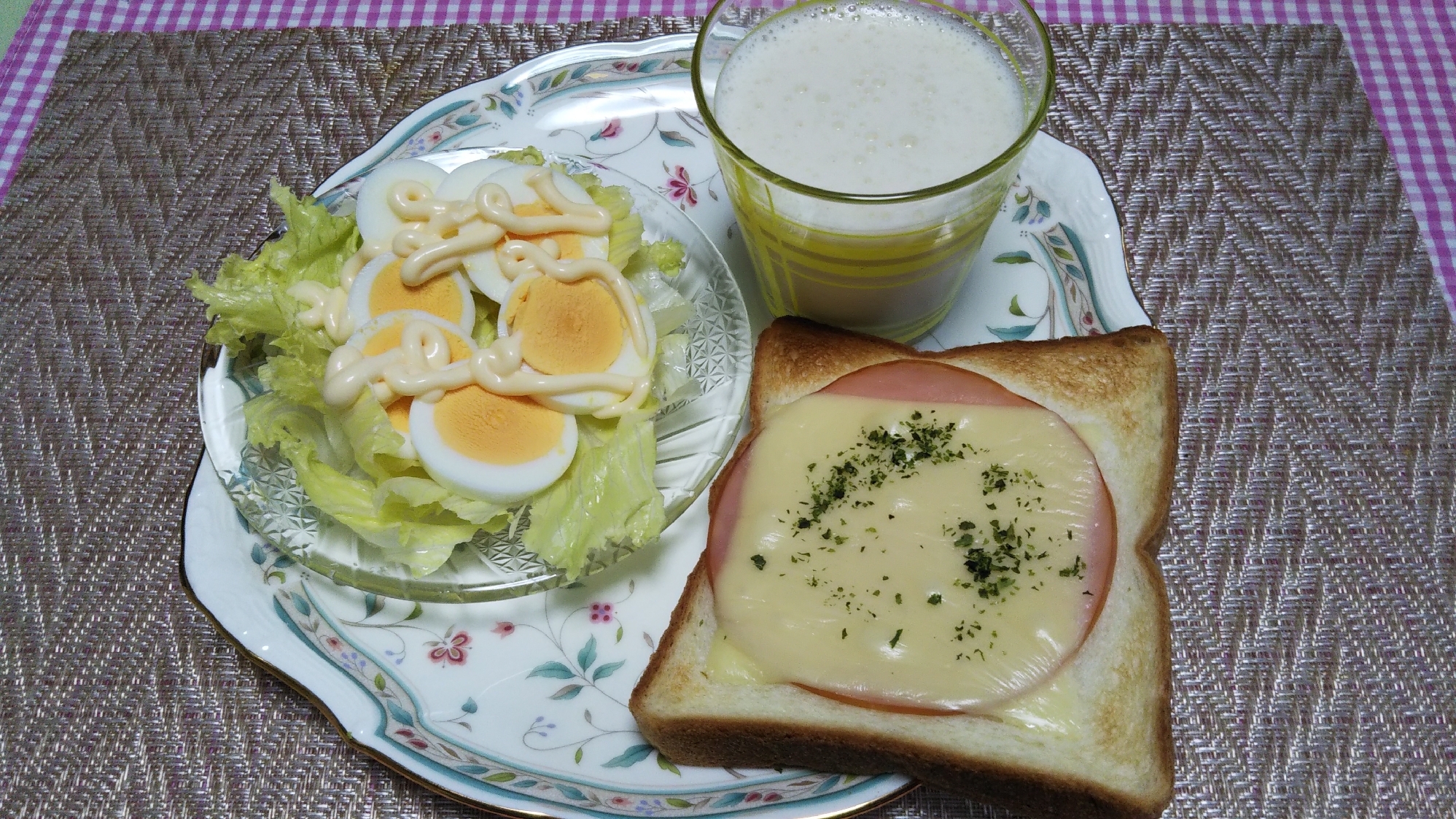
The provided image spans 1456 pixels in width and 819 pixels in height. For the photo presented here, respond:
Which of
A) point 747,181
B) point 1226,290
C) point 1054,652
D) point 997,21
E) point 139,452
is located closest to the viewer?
point 1054,652

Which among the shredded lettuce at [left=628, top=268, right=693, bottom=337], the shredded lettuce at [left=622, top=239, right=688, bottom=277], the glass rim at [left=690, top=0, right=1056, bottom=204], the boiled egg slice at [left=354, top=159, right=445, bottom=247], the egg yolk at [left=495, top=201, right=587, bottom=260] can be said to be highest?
the glass rim at [left=690, top=0, right=1056, bottom=204]

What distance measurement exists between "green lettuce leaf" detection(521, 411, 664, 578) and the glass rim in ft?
1.94

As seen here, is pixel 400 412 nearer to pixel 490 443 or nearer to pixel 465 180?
pixel 490 443

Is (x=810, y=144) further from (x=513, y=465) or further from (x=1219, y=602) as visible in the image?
(x=1219, y=602)

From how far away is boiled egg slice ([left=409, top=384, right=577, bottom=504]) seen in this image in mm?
2014

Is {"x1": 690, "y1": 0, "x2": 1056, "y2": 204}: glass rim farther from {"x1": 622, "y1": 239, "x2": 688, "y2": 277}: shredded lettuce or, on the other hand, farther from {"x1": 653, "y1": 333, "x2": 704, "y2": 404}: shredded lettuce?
{"x1": 653, "y1": 333, "x2": 704, "y2": 404}: shredded lettuce

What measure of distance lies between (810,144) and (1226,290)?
1.34 metres

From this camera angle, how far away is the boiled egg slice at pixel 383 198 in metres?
2.27

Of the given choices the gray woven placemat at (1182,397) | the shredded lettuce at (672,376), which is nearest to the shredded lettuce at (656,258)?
the shredded lettuce at (672,376)

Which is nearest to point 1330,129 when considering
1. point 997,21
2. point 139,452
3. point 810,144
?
point 997,21

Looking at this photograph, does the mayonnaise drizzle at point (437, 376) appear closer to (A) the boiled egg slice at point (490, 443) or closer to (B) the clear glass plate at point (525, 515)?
(A) the boiled egg slice at point (490, 443)

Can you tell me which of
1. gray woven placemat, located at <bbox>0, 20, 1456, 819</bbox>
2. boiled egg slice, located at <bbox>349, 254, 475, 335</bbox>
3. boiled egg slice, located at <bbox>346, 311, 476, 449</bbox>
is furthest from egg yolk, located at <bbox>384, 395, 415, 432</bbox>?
gray woven placemat, located at <bbox>0, 20, 1456, 819</bbox>

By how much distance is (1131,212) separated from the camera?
2.77m

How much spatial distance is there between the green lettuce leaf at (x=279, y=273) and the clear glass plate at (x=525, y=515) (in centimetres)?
9
